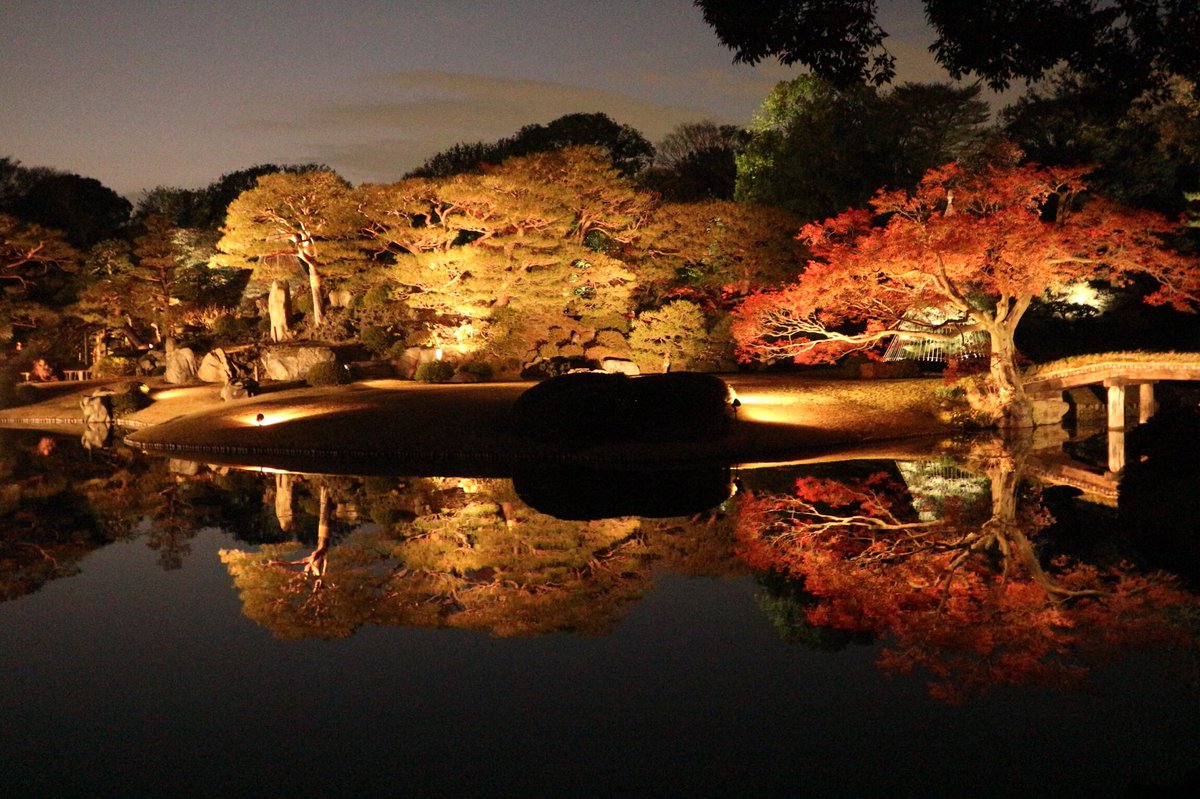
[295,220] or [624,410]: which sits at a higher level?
[295,220]

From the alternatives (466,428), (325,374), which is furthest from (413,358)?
(466,428)

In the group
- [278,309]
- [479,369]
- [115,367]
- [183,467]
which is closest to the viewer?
[183,467]

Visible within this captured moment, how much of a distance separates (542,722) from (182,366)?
28.6 metres

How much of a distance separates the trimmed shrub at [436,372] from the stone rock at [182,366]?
862 cm

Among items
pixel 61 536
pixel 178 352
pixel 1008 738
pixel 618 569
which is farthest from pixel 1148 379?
pixel 178 352

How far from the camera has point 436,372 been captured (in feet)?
93.0

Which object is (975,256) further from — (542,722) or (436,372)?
(542,722)

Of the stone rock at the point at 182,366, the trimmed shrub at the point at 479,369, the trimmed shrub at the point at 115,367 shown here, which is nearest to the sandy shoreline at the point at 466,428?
the trimmed shrub at the point at 479,369

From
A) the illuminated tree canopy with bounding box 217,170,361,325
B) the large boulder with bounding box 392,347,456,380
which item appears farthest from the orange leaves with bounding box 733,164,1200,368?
the illuminated tree canopy with bounding box 217,170,361,325

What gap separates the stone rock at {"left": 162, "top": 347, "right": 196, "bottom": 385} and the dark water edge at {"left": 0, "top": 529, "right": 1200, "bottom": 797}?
966 inches

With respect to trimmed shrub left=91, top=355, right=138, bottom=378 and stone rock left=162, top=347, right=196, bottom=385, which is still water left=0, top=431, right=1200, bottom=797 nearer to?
stone rock left=162, top=347, right=196, bottom=385

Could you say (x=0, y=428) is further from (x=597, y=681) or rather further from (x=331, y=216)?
(x=597, y=681)

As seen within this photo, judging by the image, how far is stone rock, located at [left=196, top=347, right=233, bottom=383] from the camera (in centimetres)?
3089

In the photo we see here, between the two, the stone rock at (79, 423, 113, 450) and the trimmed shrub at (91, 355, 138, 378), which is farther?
the trimmed shrub at (91, 355, 138, 378)
